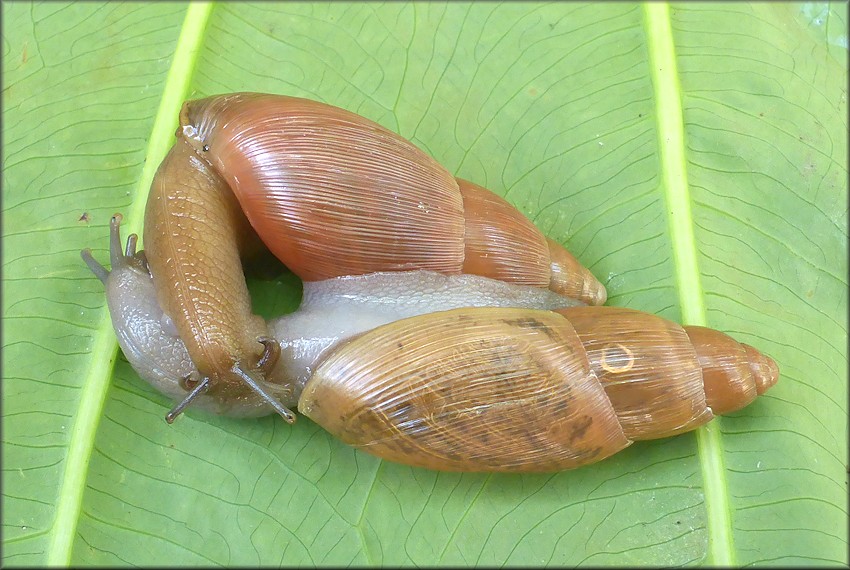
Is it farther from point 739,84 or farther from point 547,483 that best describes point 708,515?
point 739,84

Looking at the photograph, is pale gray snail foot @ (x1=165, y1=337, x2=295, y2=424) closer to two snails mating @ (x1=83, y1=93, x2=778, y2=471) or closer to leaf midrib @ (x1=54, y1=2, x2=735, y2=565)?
two snails mating @ (x1=83, y1=93, x2=778, y2=471)

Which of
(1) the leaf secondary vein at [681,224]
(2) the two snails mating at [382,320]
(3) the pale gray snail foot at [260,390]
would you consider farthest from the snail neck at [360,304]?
(1) the leaf secondary vein at [681,224]

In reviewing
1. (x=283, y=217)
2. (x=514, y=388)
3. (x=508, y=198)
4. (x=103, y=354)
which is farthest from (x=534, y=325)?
(x=103, y=354)

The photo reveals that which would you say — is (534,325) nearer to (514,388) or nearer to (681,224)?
(514,388)

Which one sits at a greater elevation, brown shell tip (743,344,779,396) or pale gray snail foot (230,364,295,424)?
brown shell tip (743,344,779,396)

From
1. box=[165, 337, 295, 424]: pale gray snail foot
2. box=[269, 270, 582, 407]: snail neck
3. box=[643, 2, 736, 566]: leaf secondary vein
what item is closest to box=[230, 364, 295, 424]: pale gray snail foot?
box=[165, 337, 295, 424]: pale gray snail foot

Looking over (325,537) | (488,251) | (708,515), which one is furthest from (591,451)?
A: (325,537)

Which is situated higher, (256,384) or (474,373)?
(474,373)
